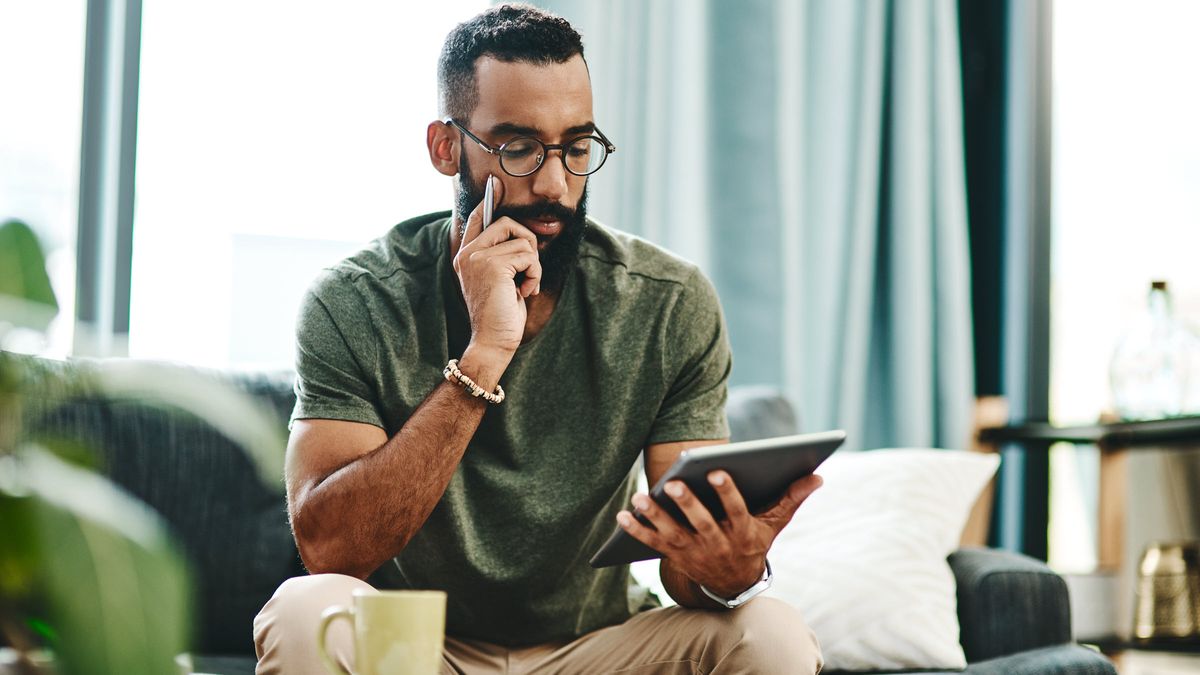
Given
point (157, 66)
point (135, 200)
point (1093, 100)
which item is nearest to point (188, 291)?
point (135, 200)

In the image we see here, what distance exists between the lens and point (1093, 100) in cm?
314

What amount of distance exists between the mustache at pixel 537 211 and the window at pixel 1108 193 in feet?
6.52

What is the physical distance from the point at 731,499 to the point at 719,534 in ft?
0.22

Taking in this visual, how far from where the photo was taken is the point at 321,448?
4.64 feet

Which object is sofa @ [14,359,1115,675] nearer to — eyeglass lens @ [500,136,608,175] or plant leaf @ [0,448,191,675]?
eyeglass lens @ [500,136,608,175]

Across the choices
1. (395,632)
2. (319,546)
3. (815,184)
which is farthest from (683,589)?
(815,184)

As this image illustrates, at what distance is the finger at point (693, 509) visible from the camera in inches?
45.6

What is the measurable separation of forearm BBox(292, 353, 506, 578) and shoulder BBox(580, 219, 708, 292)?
339 mm

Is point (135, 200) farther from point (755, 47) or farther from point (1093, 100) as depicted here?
point (1093, 100)

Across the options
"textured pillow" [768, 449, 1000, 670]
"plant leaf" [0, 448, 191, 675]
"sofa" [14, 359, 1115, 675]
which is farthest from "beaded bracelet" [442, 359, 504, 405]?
"plant leaf" [0, 448, 191, 675]

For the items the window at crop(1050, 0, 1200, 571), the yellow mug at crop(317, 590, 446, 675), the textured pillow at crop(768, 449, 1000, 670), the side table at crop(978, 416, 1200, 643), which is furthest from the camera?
the window at crop(1050, 0, 1200, 571)

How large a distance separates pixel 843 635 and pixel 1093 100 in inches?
80.7

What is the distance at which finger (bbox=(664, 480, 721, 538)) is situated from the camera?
1.16m

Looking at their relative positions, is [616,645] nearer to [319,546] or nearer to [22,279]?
[319,546]
